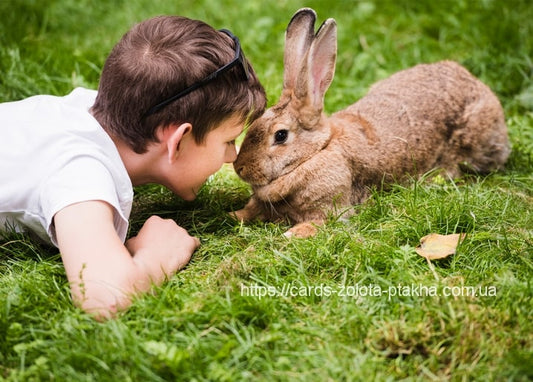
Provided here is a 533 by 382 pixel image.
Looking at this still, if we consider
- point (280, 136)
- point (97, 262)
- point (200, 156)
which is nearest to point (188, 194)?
point (200, 156)

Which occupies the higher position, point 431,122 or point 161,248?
point 431,122

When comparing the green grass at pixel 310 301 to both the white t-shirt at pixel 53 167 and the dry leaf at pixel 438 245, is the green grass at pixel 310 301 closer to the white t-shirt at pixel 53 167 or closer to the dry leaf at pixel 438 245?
the dry leaf at pixel 438 245

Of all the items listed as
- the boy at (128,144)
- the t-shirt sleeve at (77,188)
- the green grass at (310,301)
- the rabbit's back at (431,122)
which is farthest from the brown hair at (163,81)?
the rabbit's back at (431,122)

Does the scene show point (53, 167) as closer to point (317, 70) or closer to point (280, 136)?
point (280, 136)

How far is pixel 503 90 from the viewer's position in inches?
189

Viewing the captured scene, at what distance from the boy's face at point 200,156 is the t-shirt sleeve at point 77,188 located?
1.30ft

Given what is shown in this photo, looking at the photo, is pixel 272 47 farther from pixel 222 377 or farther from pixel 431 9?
pixel 222 377

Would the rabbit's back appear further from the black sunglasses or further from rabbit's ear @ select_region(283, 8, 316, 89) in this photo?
the black sunglasses

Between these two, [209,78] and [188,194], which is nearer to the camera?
[209,78]

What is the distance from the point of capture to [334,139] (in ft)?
11.4

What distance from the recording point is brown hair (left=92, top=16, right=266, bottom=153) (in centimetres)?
275

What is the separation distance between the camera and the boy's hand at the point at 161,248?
2650 mm

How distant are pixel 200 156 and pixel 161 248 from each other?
494 mm

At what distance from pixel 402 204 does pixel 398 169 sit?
0.46 m
